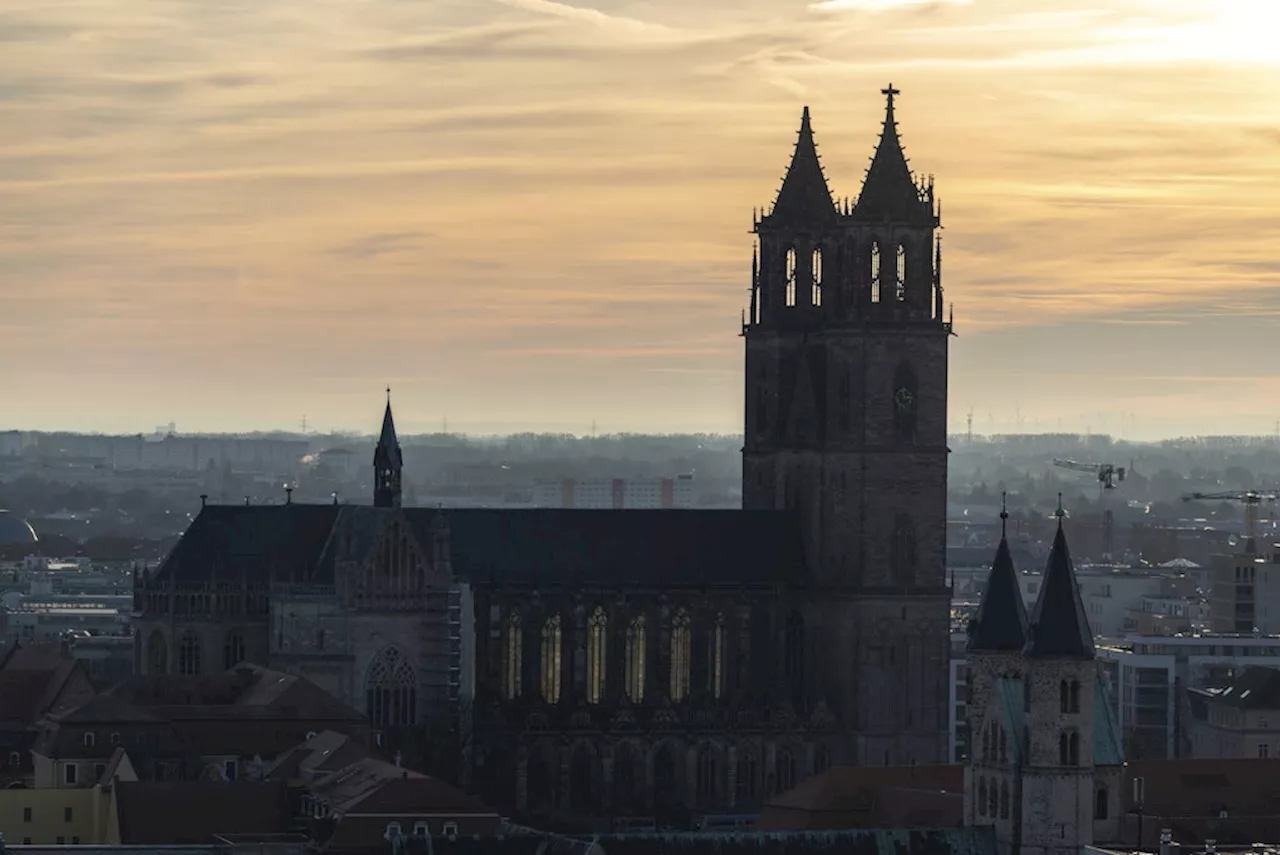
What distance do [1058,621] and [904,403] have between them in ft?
158

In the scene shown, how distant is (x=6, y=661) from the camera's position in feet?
613

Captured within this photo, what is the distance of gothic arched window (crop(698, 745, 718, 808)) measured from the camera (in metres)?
177

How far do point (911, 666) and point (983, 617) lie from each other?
137 feet

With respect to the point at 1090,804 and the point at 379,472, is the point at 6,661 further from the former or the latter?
the point at 1090,804

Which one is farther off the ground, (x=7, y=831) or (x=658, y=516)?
(x=658, y=516)

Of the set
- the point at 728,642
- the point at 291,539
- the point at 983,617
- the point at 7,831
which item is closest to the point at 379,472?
the point at 291,539

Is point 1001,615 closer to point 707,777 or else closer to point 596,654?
point 707,777

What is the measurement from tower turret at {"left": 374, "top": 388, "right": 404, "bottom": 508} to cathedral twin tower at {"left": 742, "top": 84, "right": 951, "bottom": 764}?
16.8 metres

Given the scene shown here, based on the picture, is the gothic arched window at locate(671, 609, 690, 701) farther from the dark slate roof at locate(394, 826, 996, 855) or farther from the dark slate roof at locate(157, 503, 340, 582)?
the dark slate roof at locate(394, 826, 996, 855)

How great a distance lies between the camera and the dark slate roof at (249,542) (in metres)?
178

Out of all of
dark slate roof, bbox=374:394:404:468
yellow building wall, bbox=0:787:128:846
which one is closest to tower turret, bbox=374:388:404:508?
dark slate roof, bbox=374:394:404:468

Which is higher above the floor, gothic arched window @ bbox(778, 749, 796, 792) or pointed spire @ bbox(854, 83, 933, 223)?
pointed spire @ bbox(854, 83, 933, 223)

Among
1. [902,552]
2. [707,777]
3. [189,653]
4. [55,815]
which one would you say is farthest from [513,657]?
[55,815]

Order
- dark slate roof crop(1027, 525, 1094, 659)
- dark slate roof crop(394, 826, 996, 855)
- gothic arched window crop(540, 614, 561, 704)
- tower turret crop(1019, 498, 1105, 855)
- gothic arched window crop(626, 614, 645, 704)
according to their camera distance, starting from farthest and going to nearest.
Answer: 1. gothic arched window crop(626, 614, 645, 704)
2. gothic arched window crop(540, 614, 561, 704)
3. dark slate roof crop(1027, 525, 1094, 659)
4. dark slate roof crop(394, 826, 996, 855)
5. tower turret crop(1019, 498, 1105, 855)
